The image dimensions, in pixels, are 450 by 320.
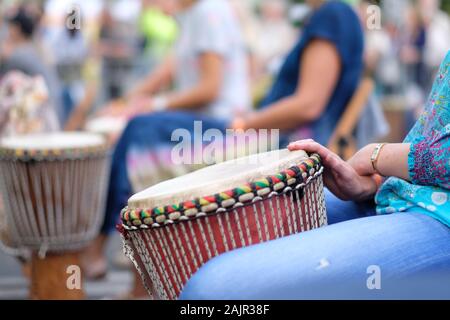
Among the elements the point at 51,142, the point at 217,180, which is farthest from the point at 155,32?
the point at 217,180

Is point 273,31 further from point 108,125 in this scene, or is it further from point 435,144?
point 435,144

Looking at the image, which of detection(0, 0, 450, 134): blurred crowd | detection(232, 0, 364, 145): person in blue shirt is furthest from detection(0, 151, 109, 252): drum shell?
detection(0, 0, 450, 134): blurred crowd

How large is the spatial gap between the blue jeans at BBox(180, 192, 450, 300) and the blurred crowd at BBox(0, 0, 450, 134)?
5516 mm

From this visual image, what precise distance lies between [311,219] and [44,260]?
6.97ft

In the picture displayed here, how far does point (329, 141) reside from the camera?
3859mm

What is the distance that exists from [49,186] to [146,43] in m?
4.94

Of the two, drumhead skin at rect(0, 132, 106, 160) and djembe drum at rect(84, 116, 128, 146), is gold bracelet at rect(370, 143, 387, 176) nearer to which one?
drumhead skin at rect(0, 132, 106, 160)

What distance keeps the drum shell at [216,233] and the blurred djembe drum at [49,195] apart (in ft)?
5.96

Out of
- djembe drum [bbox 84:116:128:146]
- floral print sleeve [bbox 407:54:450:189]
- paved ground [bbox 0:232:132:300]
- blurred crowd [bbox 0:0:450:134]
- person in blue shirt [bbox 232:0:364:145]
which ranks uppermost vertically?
floral print sleeve [bbox 407:54:450:189]

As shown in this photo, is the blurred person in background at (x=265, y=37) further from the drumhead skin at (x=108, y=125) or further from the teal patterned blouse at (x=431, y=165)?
the teal patterned blouse at (x=431, y=165)

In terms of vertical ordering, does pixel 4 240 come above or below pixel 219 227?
below

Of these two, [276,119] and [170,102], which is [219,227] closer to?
[276,119]

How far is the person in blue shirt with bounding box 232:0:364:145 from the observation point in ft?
11.7

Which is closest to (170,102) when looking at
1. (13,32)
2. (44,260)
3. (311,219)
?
(44,260)
